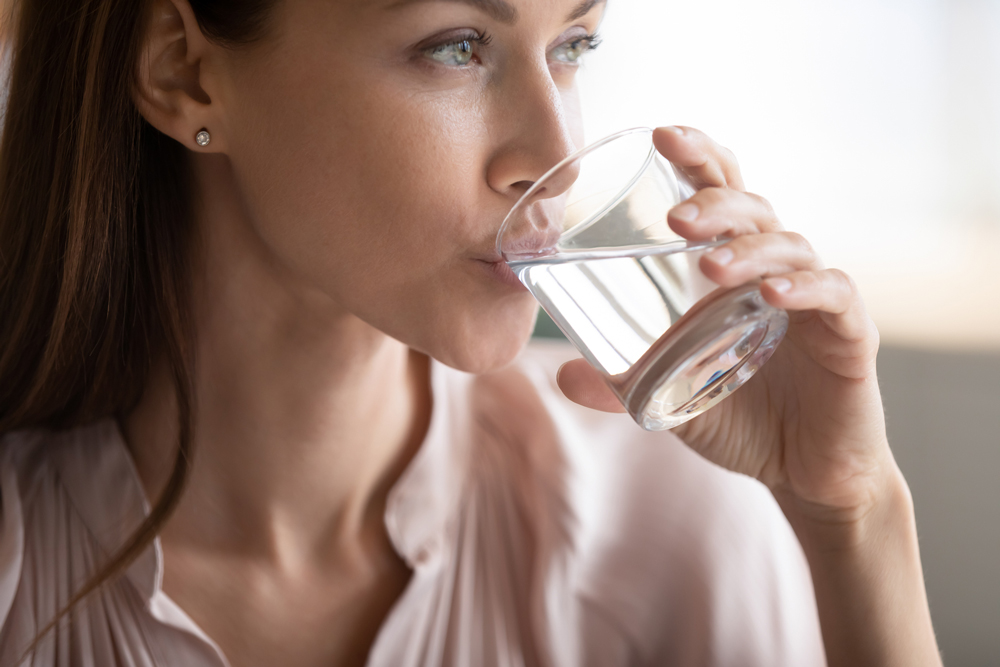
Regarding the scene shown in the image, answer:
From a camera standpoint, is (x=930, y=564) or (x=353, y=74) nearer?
(x=353, y=74)

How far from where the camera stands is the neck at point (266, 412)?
1252mm

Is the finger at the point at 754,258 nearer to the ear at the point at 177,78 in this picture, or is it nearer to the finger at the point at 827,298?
the finger at the point at 827,298

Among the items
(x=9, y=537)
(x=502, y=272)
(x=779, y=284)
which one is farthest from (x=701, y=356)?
(x=9, y=537)

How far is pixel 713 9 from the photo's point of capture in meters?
2.58

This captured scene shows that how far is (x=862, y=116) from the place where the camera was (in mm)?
2291

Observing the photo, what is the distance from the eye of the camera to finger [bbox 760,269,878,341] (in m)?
0.72

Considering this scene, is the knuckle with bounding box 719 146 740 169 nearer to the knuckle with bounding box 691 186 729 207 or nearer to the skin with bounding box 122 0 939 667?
the skin with bounding box 122 0 939 667

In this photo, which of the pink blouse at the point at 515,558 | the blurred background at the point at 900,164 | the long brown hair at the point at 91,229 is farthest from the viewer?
the blurred background at the point at 900,164

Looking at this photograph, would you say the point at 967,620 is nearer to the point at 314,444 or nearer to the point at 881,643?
the point at 881,643

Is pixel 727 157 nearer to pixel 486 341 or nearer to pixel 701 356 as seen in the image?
pixel 701 356

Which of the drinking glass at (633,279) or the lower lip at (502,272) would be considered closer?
the drinking glass at (633,279)

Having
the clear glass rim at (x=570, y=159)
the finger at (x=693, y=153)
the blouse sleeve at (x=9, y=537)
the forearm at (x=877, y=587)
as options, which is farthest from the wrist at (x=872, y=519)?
the blouse sleeve at (x=9, y=537)

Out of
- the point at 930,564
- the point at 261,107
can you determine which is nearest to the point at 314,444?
the point at 261,107

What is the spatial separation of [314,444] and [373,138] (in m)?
0.55
